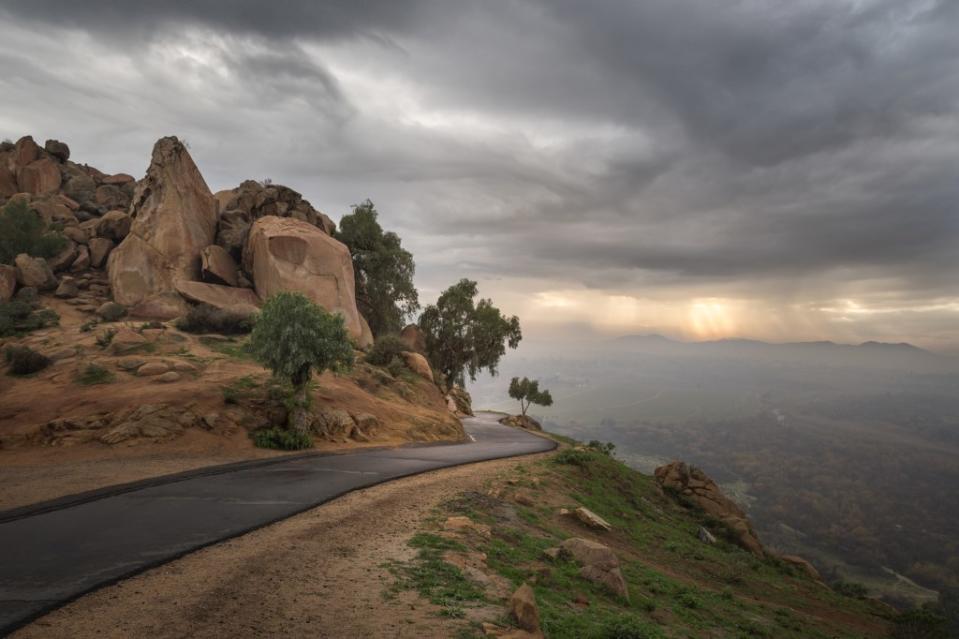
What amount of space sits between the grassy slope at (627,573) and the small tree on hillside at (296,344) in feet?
36.8

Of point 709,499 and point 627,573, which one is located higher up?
point 627,573

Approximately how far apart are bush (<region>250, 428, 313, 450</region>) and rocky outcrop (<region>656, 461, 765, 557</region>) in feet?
76.1

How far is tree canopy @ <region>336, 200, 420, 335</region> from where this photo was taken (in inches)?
2105

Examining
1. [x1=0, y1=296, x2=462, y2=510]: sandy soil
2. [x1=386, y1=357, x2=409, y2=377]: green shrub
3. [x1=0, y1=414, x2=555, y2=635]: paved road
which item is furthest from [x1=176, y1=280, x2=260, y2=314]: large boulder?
[x1=0, y1=414, x2=555, y2=635]: paved road

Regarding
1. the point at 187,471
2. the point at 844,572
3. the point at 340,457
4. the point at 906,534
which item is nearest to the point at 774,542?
the point at 844,572

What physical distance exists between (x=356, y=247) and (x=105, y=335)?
30.3m

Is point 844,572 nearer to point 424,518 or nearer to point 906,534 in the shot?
point 906,534

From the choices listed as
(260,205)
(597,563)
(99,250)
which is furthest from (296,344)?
(260,205)

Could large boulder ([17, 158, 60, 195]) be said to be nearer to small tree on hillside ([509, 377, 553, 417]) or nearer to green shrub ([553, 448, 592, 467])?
small tree on hillside ([509, 377, 553, 417])

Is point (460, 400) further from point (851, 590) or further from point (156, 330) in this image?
point (851, 590)

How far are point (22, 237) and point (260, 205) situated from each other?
20047 millimetres

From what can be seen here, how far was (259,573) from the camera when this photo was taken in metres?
8.52

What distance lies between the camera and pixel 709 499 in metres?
28.2

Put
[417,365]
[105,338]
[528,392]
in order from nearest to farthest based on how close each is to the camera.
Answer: [105,338] < [417,365] < [528,392]
